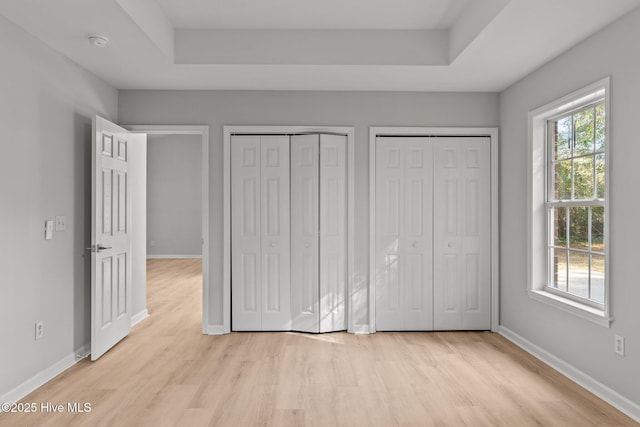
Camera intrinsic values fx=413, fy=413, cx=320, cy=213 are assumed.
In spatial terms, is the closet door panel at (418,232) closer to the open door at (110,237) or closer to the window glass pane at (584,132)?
the window glass pane at (584,132)

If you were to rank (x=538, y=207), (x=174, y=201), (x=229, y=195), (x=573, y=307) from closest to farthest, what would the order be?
(x=573, y=307) → (x=538, y=207) → (x=229, y=195) → (x=174, y=201)

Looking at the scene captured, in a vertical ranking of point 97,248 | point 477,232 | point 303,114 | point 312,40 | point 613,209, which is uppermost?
point 312,40

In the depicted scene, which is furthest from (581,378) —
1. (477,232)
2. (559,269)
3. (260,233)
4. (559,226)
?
(260,233)

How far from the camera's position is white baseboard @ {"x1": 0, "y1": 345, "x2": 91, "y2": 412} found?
2684mm

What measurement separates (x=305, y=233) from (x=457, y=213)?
159 centimetres

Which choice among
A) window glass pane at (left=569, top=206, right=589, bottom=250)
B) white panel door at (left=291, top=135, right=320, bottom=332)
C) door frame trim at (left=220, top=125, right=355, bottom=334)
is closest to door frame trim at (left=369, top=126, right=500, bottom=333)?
door frame trim at (left=220, top=125, right=355, bottom=334)

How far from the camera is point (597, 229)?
9.82ft

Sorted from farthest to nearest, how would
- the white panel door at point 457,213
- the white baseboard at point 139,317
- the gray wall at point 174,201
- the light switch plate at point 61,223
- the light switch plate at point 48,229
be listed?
the gray wall at point 174,201
the white baseboard at point 139,317
the white panel door at point 457,213
the light switch plate at point 61,223
the light switch plate at point 48,229

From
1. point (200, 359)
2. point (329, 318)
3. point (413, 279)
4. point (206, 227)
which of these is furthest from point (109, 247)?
point (413, 279)

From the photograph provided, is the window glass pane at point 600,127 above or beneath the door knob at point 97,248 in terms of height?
above

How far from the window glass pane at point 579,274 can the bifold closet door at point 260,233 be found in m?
2.51

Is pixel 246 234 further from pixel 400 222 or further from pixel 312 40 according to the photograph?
pixel 312 40

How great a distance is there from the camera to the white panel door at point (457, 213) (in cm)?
429

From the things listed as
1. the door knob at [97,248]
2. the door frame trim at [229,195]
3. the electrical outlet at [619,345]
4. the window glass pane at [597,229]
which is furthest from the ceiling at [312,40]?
the electrical outlet at [619,345]
